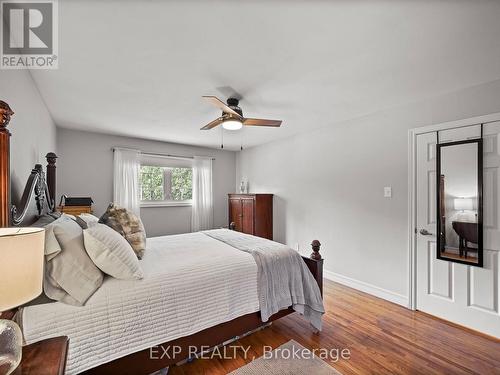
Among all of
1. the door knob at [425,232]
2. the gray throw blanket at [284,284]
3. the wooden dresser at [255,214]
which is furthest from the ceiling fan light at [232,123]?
the door knob at [425,232]

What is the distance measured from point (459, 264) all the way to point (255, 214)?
9.56 ft

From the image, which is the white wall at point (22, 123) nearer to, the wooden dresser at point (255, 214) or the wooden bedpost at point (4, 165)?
the wooden bedpost at point (4, 165)

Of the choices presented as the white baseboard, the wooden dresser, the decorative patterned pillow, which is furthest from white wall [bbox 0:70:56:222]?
the white baseboard

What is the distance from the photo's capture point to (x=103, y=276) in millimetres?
1499

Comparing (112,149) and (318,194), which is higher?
(112,149)

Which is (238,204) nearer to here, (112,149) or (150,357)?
(112,149)

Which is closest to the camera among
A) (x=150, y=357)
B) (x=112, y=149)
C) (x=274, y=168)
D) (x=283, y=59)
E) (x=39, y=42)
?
(x=150, y=357)

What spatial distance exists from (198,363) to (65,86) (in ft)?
9.28

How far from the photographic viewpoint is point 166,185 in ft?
15.8

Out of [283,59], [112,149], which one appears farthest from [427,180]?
[112,149]

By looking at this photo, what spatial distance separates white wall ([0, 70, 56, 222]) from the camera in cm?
154

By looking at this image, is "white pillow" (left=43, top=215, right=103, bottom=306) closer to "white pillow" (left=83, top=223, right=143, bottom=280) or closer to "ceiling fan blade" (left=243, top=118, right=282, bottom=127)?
"white pillow" (left=83, top=223, right=143, bottom=280)

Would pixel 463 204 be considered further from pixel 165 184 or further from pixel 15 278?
pixel 165 184

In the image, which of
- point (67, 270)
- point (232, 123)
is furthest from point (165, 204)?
point (67, 270)
